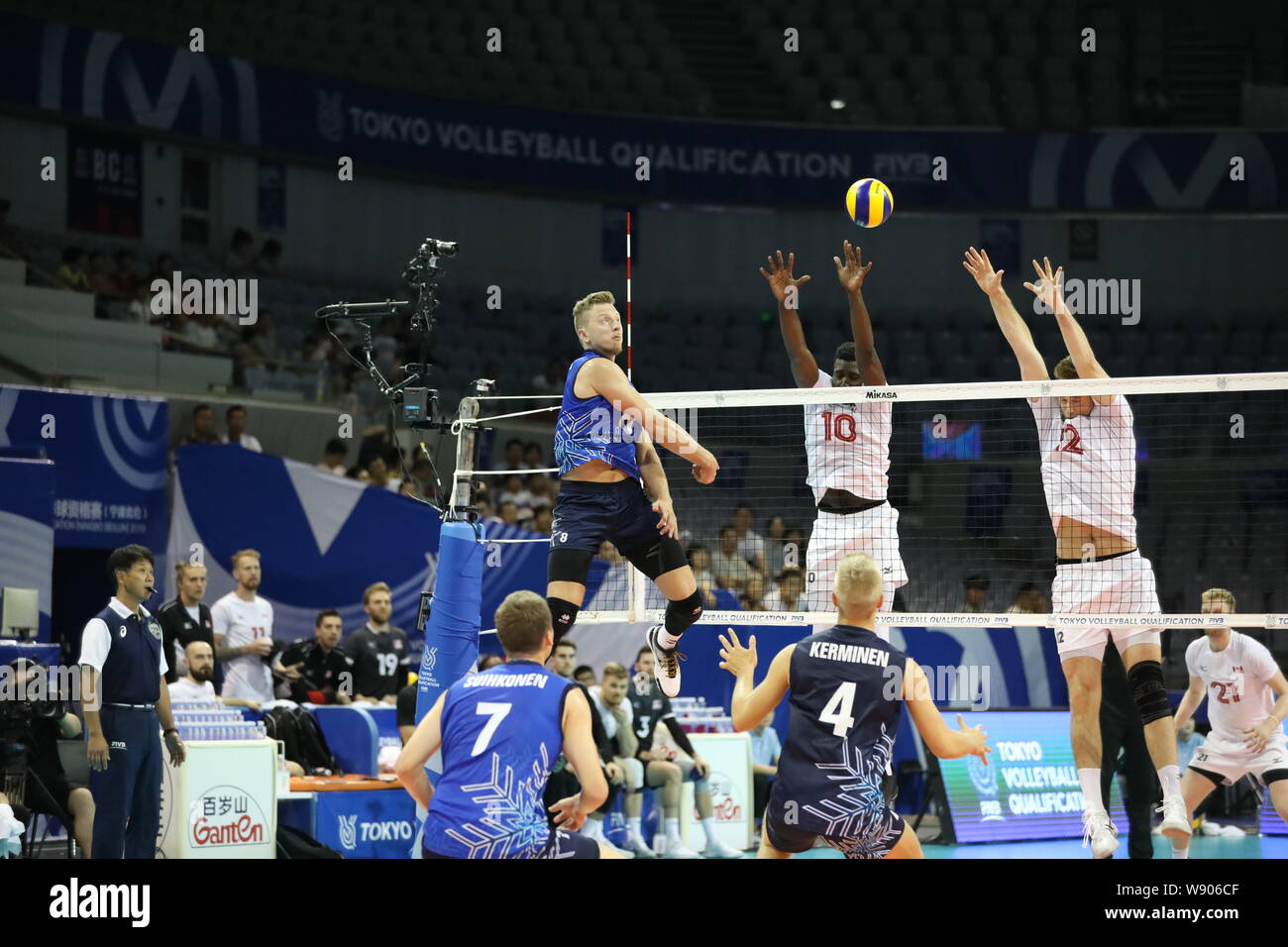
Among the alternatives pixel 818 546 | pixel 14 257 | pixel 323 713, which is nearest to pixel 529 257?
pixel 14 257

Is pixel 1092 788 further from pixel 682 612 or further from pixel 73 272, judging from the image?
pixel 73 272

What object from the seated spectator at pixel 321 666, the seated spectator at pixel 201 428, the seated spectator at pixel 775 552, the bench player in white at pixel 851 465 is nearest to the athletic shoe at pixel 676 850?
the seated spectator at pixel 775 552

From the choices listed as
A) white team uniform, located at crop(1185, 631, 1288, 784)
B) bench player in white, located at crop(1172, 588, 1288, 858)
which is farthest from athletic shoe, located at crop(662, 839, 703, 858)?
white team uniform, located at crop(1185, 631, 1288, 784)

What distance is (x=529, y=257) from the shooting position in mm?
27219

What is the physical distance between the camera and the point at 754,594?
16125 millimetres

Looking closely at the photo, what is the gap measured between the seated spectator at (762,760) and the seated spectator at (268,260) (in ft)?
35.1

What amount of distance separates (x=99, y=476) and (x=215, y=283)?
606 centimetres

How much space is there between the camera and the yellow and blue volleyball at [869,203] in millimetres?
10844

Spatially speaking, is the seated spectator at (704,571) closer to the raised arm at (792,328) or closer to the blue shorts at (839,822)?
the raised arm at (792,328)

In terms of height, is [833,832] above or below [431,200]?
below

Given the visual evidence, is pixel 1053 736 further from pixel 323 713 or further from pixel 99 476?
pixel 99 476

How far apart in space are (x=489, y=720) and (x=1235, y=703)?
306 inches

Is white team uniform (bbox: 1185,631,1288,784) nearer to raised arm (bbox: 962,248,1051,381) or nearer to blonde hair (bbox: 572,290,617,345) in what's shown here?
raised arm (bbox: 962,248,1051,381)
